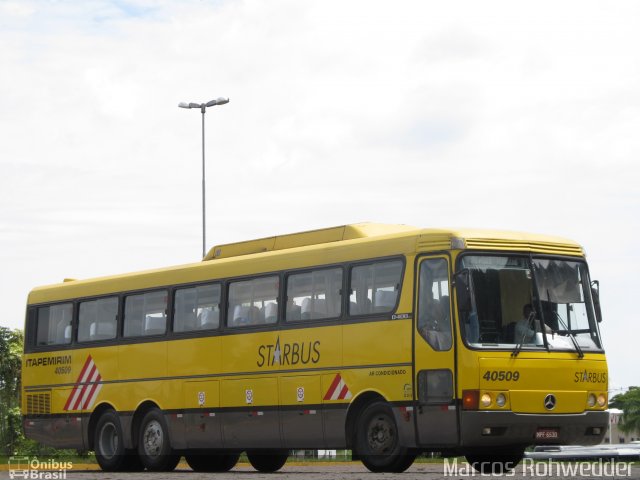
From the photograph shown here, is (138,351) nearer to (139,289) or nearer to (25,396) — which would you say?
(139,289)

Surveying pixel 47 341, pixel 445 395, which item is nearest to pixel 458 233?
pixel 445 395

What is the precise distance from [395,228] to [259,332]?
107 inches

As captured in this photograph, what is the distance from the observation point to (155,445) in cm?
2478

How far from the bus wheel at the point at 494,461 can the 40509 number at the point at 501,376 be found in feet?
8.05

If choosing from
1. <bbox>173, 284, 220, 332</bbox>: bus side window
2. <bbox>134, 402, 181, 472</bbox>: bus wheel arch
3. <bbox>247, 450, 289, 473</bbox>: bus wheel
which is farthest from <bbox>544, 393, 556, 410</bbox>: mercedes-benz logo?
<bbox>134, 402, 181, 472</bbox>: bus wheel arch

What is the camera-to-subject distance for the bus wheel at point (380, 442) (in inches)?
782

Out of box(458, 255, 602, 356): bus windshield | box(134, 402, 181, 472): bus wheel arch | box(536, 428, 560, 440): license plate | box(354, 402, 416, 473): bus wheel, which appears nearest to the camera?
box(458, 255, 602, 356): bus windshield

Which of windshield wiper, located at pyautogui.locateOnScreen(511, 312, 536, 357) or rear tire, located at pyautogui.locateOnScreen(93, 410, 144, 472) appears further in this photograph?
rear tire, located at pyautogui.locateOnScreen(93, 410, 144, 472)

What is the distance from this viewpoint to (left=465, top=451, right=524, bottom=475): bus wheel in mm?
20969

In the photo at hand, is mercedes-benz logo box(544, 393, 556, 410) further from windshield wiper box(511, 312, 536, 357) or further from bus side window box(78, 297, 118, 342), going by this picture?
bus side window box(78, 297, 118, 342)

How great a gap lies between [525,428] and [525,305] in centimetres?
167

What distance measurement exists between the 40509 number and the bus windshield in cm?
34

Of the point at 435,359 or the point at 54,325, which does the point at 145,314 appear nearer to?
the point at 54,325

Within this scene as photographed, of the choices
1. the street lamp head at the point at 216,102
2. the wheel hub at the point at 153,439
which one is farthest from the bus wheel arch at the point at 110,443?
the street lamp head at the point at 216,102
